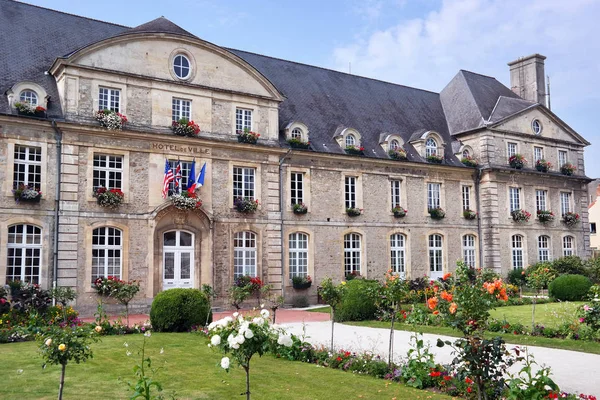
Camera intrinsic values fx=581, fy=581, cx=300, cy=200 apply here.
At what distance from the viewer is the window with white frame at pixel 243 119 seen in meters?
21.3

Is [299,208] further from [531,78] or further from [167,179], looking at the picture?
[531,78]

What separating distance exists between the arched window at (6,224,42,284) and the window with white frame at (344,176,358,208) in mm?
11779

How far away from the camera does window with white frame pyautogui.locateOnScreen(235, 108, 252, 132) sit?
21312 millimetres

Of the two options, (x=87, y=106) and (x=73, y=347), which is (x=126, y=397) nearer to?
(x=73, y=347)

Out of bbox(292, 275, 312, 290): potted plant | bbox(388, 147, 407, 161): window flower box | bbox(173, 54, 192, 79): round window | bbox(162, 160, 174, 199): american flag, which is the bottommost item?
bbox(292, 275, 312, 290): potted plant

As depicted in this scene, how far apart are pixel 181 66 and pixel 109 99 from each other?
2904 millimetres

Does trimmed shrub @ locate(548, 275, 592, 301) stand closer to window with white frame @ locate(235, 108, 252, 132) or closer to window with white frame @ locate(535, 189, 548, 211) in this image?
window with white frame @ locate(535, 189, 548, 211)

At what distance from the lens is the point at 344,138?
24.0 m

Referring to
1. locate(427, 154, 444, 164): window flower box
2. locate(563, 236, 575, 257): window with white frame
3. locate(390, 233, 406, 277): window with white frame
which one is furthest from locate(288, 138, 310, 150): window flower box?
locate(563, 236, 575, 257): window with white frame

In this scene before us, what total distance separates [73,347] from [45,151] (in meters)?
12.5

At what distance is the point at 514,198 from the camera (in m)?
28.8

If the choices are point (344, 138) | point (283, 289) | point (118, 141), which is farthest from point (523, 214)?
point (118, 141)

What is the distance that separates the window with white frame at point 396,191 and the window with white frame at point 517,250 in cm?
695

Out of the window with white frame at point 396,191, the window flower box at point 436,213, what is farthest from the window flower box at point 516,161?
the window with white frame at point 396,191
